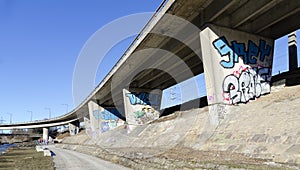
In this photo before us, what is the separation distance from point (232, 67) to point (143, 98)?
27.7m

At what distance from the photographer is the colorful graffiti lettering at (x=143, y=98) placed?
47.0 metres

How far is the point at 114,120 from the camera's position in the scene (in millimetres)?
64188

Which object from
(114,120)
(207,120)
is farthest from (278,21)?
(114,120)

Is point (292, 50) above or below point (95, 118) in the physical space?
above

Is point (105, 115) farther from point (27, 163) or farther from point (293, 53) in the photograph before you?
point (293, 53)

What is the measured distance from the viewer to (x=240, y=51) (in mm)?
22609

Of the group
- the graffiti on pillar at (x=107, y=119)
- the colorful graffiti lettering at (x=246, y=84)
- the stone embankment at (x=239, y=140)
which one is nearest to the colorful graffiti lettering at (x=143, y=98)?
the graffiti on pillar at (x=107, y=119)

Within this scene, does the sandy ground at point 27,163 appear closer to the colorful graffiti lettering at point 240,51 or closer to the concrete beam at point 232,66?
the concrete beam at point 232,66

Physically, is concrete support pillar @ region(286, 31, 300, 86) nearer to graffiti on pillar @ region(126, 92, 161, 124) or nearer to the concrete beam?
the concrete beam

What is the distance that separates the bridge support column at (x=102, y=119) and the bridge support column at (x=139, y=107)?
695 inches

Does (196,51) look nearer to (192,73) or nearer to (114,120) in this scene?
(192,73)

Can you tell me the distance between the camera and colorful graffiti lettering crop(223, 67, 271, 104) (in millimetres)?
21375

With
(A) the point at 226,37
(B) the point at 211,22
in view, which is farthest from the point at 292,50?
(B) the point at 211,22

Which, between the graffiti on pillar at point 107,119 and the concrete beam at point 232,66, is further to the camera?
the graffiti on pillar at point 107,119
